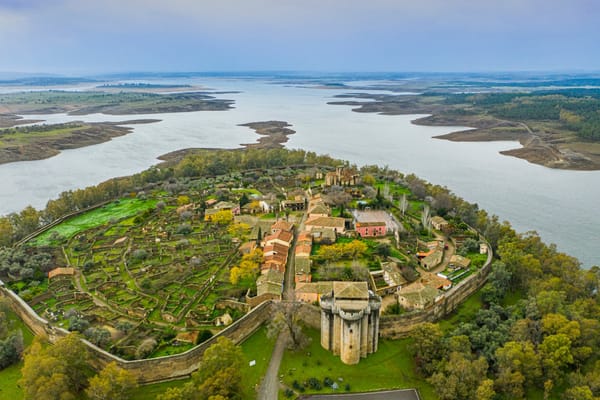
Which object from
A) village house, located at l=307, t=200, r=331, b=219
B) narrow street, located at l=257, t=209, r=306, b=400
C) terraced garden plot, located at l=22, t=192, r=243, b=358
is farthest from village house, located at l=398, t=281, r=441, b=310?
village house, located at l=307, t=200, r=331, b=219

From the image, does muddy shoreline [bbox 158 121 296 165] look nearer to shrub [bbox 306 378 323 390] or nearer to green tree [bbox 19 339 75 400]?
green tree [bbox 19 339 75 400]

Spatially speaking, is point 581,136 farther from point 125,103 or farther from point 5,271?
point 125,103

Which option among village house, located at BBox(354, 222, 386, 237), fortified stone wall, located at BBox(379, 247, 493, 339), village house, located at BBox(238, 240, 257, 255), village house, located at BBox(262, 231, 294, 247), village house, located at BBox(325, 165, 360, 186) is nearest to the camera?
fortified stone wall, located at BBox(379, 247, 493, 339)

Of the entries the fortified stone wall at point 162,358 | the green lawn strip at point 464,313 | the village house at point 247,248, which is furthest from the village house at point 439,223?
the fortified stone wall at point 162,358

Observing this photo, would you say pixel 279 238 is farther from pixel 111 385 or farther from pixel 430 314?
pixel 111 385

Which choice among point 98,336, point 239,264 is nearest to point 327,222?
point 239,264

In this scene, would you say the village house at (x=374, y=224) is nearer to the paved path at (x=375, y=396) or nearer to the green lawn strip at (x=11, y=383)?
the paved path at (x=375, y=396)
